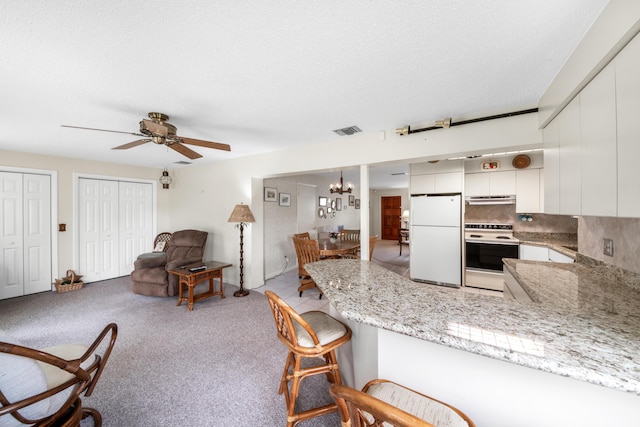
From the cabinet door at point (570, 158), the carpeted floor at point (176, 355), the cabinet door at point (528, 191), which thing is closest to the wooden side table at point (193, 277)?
the carpeted floor at point (176, 355)

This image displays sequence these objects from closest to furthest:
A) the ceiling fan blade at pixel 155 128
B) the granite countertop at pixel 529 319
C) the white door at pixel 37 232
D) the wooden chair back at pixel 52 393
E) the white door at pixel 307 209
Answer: the granite countertop at pixel 529 319 < the wooden chair back at pixel 52 393 < the ceiling fan blade at pixel 155 128 < the white door at pixel 37 232 < the white door at pixel 307 209

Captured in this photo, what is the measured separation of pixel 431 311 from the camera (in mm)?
1025

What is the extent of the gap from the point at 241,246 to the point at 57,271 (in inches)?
127

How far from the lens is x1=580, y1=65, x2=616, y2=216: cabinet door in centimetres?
116

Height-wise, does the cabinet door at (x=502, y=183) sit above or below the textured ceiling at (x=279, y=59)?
below

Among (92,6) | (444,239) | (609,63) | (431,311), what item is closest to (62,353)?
(92,6)

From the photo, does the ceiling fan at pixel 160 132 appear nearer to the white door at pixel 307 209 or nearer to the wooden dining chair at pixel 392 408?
the wooden dining chair at pixel 392 408

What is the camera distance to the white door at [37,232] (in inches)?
151

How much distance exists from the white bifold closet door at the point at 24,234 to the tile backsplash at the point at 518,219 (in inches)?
287

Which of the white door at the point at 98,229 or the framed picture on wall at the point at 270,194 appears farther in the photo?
the framed picture on wall at the point at 270,194

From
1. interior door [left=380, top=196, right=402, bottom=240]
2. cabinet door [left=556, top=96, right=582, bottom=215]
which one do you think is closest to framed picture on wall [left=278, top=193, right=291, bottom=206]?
cabinet door [left=556, top=96, right=582, bottom=215]

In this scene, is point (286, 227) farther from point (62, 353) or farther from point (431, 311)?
point (431, 311)

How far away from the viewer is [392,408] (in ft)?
1.98

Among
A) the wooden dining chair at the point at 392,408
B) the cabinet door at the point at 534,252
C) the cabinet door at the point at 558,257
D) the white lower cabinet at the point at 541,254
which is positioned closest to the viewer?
the wooden dining chair at the point at 392,408
